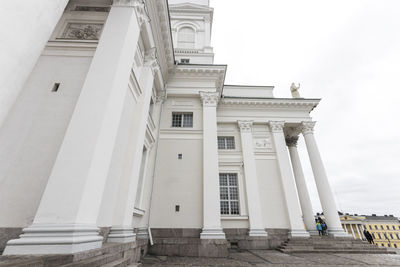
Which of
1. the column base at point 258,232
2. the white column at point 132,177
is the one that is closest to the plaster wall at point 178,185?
the white column at point 132,177

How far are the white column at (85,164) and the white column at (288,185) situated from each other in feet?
37.0

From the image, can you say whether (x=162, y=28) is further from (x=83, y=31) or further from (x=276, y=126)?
(x=276, y=126)

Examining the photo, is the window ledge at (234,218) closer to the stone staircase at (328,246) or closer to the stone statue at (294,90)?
the stone staircase at (328,246)

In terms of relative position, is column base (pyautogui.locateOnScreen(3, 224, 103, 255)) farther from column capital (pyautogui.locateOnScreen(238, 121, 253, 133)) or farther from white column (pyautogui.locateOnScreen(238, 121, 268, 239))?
column capital (pyautogui.locateOnScreen(238, 121, 253, 133))

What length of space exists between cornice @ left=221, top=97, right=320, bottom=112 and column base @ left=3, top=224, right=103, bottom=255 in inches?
486

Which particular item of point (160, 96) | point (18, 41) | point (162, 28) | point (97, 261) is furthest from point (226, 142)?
point (18, 41)

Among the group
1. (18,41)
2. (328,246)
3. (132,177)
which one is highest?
(18,41)

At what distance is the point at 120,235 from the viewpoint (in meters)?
5.13

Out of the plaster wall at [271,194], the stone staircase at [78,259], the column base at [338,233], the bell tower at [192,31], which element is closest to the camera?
the stone staircase at [78,259]

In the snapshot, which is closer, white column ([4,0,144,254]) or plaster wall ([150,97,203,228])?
white column ([4,0,144,254])

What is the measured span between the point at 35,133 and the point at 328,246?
13754mm

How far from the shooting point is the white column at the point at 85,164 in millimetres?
2789

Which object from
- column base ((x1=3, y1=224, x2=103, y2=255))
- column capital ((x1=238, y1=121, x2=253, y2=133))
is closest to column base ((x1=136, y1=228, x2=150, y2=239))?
column base ((x1=3, y1=224, x2=103, y2=255))

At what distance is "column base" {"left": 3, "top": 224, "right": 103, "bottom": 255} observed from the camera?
2.65 m
